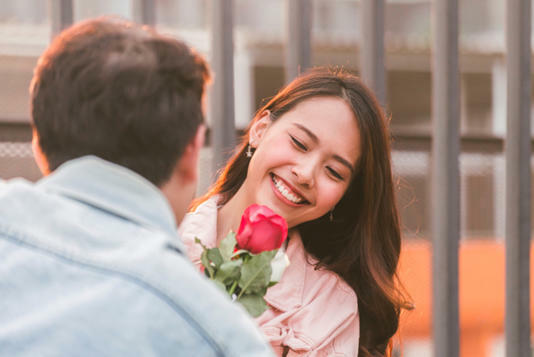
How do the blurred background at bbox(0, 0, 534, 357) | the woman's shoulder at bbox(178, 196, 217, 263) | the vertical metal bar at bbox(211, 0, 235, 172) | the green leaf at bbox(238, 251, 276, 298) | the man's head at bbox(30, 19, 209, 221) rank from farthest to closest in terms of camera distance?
the blurred background at bbox(0, 0, 534, 357)
the vertical metal bar at bbox(211, 0, 235, 172)
the woman's shoulder at bbox(178, 196, 217, 263)
the green leaf at bbox(238, 251, 276, 298)
the man's head at bbox(30, 19, 209, 221)

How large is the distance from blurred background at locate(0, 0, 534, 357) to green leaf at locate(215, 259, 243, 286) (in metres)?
1.59

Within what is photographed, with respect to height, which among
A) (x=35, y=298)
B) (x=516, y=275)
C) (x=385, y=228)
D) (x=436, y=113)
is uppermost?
(x=436, y=113)

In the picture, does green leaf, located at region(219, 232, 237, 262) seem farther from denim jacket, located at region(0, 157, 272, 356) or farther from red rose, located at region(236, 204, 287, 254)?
denim jacket, located at region(0, 157, 272, 356)

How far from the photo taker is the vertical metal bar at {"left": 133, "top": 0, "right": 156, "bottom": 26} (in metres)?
1.40

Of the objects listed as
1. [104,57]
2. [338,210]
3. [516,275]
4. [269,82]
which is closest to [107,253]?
[104,57]

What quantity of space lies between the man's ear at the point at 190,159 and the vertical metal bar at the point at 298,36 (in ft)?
2.46

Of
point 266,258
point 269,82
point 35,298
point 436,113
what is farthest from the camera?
point 269,82

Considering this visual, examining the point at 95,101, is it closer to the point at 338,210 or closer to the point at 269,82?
the point at 338,210

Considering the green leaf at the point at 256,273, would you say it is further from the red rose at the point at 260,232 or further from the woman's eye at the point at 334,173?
the woman's eye at the point at 334,173

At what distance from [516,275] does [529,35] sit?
0.59 meters

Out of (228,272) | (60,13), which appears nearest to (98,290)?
(228,272)

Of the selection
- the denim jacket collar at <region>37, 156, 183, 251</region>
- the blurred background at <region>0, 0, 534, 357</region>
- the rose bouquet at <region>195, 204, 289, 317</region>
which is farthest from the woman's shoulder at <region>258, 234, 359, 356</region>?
the blurred background at <region>0, 0, 534, 357</region>

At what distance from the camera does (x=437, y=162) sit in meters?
1.58

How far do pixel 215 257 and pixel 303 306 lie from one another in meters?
0.41
